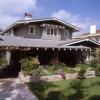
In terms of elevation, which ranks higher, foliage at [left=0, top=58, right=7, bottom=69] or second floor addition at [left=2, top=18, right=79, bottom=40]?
second floor addition at [left=2, top=18, right=79, bottom=40]

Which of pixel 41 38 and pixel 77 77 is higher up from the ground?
pixel 41 38

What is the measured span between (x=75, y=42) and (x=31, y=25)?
643 cm

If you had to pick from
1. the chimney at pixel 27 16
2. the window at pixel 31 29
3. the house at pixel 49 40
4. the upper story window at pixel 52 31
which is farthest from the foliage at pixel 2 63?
the upper story window at pixel 52 31

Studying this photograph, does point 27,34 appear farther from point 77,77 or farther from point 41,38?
point 77,77

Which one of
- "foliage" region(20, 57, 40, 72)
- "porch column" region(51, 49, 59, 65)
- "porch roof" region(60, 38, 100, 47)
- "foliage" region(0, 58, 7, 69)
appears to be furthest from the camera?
"foliage" region(0, 58, 7, 69)

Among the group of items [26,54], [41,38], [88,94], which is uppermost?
[41,38]

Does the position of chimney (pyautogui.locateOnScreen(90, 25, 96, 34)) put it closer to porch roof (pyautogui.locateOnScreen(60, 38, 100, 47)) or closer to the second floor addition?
the second floor addition

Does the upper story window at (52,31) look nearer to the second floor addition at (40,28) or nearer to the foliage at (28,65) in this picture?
the second floor addition at (40,28)

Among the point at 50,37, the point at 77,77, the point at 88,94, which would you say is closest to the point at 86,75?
the point at 77,77

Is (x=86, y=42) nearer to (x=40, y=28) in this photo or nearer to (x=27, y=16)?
(x=40, y=28)

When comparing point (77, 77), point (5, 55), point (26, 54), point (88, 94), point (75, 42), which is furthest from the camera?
point (5, 55)

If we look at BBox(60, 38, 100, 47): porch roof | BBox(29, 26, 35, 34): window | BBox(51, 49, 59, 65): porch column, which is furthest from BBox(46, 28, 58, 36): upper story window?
BBox(51, 49, 59, 65): porch column

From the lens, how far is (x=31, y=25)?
27391 millimetres

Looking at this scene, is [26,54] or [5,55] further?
[5,55]
